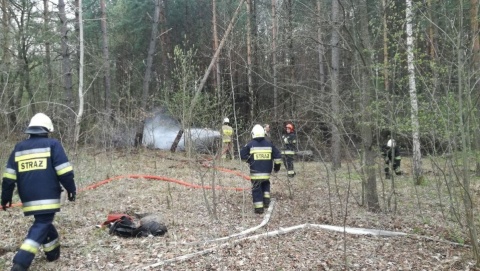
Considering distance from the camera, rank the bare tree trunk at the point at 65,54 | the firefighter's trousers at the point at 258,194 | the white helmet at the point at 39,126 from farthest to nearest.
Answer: the bare tree trunk at the point at 65,54, the firefighter's trousers at the point at 258,194, the white helmet at the point at 39,126

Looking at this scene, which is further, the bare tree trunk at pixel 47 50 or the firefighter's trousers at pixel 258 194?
the bare tree trunk at pixel 47 50

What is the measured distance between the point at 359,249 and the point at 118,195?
5.39m

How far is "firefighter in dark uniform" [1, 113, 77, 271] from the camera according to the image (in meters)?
4.90

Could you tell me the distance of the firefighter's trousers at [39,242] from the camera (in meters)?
4.58

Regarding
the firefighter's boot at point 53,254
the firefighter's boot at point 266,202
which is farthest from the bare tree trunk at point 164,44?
the firefighter's boot at point 53,254

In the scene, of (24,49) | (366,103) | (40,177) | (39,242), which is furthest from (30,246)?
(24,49)

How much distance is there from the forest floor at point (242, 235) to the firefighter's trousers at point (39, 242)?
7.4 inches

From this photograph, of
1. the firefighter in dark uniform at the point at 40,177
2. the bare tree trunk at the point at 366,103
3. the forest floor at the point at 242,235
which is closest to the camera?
the firefighter in dark uniform at the point at 40,177

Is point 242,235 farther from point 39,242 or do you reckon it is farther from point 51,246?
point 39,242

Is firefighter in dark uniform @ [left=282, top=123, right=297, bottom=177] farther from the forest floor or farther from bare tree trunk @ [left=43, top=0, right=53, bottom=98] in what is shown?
bare tree trunk @ [left=43, top=0, right=53, bottom=98]

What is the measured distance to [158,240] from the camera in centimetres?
592

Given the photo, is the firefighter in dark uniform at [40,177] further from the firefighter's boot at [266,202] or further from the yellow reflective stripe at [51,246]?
the firefighter's boot at [266,202]

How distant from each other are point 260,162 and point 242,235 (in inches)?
→ 83.9

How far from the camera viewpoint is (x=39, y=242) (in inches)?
185
